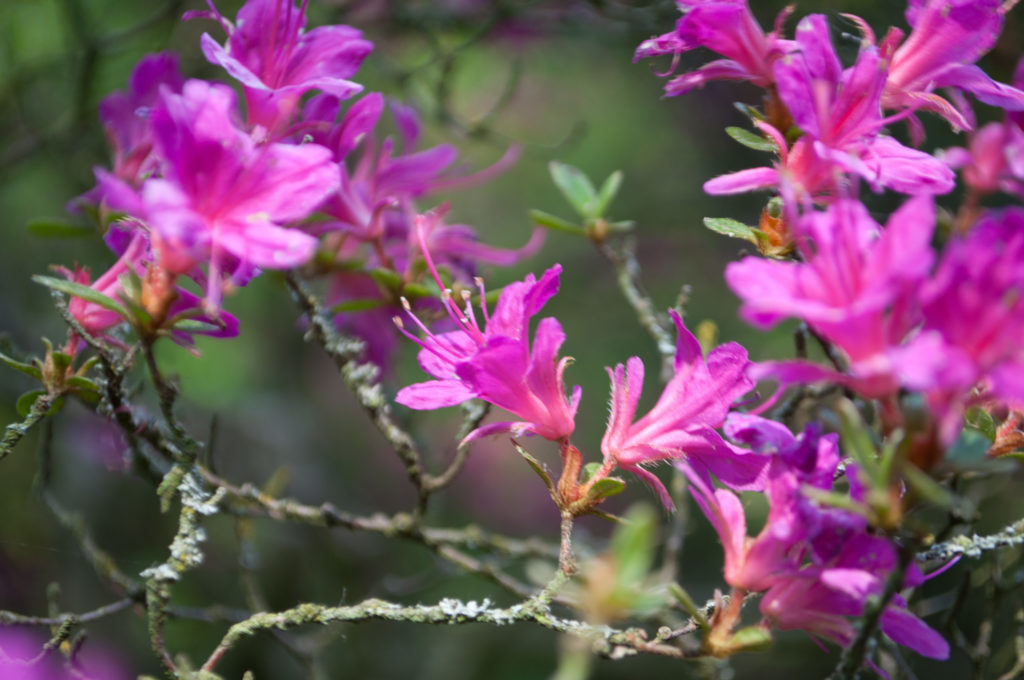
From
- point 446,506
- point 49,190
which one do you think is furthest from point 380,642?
point 49,190

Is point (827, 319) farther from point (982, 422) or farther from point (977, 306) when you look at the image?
point (982, 422)

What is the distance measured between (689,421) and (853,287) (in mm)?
305

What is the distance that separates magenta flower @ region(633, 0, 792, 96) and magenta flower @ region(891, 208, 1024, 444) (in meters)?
0.49

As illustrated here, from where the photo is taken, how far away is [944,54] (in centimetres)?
109

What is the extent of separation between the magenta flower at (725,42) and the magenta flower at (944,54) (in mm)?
151

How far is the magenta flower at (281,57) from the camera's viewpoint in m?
1.08

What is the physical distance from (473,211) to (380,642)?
256 centimetres

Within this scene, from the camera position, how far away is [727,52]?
3.78ft

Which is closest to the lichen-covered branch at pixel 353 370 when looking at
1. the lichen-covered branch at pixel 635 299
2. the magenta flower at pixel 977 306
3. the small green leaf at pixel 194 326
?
the small green leaf at pixel 194 326

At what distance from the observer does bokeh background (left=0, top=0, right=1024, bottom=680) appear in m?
2.22

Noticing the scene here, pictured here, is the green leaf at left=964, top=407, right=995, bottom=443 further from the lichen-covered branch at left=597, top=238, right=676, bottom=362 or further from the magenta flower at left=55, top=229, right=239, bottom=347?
the magenta flower at left=55, top=229, right=239, bottom=347

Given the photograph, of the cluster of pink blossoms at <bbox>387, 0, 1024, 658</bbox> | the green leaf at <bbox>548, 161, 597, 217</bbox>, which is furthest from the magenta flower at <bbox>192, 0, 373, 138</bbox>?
the green leaf at <bbox>548, 161, 597, 217</bbox>

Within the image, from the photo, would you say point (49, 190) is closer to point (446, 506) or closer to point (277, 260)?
point (446, 506)

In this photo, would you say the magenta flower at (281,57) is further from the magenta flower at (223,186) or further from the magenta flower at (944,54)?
the magenta flower at (944,54)
